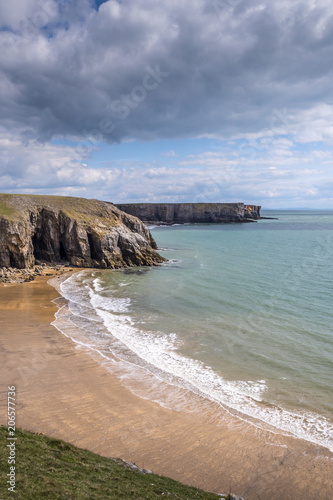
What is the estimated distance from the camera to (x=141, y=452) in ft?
33.8

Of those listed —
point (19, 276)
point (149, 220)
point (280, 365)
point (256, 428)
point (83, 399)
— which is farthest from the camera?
point (149, 220)

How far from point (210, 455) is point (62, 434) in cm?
497

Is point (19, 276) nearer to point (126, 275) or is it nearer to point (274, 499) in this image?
point (126, 275)

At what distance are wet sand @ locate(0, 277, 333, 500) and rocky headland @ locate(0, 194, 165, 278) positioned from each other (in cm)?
2802

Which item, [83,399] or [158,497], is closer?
[158,497]

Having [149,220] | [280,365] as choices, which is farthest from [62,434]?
[149,220]

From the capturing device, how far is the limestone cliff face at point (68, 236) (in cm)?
4156

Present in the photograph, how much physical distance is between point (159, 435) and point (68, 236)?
3784 cm

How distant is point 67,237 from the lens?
45594 mm

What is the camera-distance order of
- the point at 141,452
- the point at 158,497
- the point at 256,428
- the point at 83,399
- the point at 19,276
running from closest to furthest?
the point at 158,497 < the point at 141,452 < the point at 256,428 < the point at 83,399 < the point at 19,276

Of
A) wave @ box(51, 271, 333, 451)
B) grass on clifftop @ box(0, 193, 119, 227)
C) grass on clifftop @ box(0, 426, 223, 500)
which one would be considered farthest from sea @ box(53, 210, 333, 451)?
grass on clifftop @ box(0, 193, 119, 227)

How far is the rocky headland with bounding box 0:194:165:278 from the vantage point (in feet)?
137

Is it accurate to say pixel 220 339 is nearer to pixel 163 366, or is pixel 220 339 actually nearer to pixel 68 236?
pixel 163 366

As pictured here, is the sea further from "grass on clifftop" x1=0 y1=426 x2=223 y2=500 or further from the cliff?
the cliff
